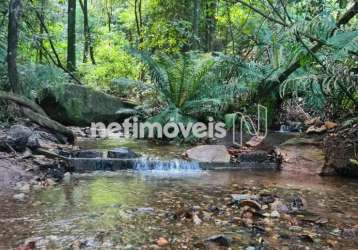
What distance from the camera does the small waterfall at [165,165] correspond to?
19.0 ft

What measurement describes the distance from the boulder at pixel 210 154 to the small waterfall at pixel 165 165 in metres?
0.22

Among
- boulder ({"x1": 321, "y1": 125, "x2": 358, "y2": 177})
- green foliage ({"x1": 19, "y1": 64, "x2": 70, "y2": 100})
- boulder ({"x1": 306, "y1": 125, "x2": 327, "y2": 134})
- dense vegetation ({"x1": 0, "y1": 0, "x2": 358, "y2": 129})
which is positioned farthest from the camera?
green foliage ({"x1": 19, "y1": 64, "x2": 70, "y2": 100})

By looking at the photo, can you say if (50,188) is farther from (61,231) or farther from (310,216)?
(310,216)

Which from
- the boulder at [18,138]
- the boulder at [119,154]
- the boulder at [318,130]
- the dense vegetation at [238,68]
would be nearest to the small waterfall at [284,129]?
the dense vegetation at [238,68]

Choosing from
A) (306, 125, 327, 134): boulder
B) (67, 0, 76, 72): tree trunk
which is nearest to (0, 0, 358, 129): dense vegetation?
(67, 0, 76, 72): tree trunk

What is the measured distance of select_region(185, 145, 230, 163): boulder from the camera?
6.15 m

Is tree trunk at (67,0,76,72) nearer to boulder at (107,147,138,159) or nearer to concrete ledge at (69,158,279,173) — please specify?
boulder at (107,147,138,159)

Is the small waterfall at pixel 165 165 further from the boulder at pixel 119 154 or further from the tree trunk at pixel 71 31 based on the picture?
the tree trunk at pixel 71 31

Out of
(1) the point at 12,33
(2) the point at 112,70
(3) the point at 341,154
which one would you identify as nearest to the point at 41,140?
(1) the point at 12,33

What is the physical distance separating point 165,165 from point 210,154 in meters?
0.74

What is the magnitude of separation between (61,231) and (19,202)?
0.94 meters

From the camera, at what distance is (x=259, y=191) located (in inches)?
176

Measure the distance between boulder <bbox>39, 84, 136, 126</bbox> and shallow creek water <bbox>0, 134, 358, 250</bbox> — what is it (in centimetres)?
453

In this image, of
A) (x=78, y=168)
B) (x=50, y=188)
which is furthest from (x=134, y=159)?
(x=50, y=188)
